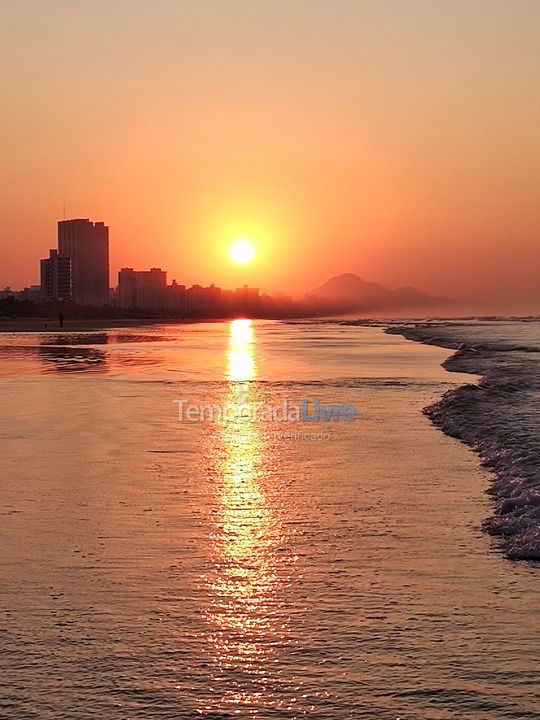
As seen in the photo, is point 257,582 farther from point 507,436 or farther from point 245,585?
point 507,436

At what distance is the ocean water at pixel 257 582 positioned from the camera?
512cm

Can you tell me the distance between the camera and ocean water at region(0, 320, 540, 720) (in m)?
5.12

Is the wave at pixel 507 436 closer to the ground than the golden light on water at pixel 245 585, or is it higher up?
higher up

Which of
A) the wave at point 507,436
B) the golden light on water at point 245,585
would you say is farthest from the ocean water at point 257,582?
the wave at point 507,436

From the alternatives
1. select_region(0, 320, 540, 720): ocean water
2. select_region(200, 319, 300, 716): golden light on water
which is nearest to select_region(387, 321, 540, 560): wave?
select_region(0, 320, 540, 720): ocean water

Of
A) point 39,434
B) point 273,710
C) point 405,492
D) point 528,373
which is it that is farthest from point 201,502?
point 528,373

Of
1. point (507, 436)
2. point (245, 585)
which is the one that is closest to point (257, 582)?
point (245, 585)

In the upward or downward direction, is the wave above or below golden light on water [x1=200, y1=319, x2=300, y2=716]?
above

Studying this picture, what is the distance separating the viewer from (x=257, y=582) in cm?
726

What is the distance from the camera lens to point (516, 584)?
716 cm

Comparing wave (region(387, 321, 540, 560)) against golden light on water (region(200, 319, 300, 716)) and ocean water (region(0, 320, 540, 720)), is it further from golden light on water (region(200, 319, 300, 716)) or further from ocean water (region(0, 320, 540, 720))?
golden light on water (region(200, 319, 300, 716))

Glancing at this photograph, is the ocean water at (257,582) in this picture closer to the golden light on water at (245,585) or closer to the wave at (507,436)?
the golden light on water at (245,585)

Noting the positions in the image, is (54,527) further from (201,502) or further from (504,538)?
(504,538)

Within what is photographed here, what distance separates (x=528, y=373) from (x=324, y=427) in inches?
603
